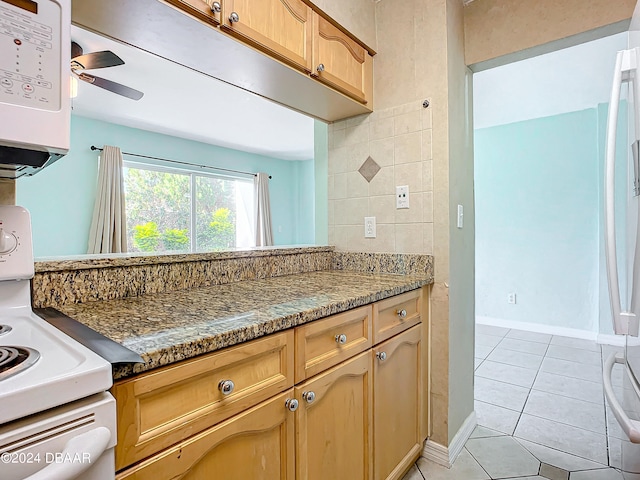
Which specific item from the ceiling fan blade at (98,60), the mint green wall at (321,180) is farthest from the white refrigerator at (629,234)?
the ceiling fan blade at (98,60)

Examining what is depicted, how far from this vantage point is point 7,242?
2.83 feet

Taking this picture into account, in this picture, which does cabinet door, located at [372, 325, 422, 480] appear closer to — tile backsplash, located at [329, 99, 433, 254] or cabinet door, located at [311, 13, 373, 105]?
tile backsplash, located at [329, 99, 433, 254]

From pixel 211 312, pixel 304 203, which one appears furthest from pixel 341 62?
pixel 304 203

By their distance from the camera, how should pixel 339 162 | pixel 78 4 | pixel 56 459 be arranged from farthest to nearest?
pixel 339 162 → pixel 78 4 → pixel 56 459

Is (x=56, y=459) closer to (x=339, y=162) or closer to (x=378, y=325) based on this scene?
(x=378, y=325)

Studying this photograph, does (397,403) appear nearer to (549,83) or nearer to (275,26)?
(275,26)

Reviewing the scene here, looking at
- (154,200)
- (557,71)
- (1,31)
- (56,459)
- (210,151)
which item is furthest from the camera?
(210,151)

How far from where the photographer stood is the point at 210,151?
17.9 ft

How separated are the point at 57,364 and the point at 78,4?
3.31 ft

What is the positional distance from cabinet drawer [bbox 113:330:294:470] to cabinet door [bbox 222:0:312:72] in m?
1.01

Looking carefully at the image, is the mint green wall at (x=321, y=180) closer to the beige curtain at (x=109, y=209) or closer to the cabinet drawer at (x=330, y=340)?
the cabinet drawer at (x=330, y=340)

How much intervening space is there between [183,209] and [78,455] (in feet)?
16.5

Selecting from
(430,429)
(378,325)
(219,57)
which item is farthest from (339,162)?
(430,429)

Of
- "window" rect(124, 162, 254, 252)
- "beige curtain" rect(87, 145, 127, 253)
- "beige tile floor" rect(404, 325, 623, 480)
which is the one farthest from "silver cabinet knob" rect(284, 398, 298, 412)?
"beige curtain" rect(87, 145, 127, 253)
